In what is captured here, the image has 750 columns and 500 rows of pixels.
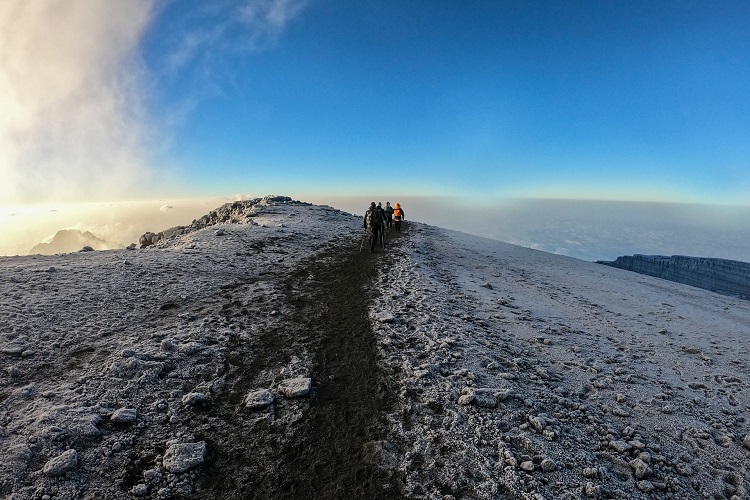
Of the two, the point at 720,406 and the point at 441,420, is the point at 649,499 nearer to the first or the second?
the point at 441,420

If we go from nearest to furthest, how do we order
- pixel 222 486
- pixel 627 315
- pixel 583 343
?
pixel 222 486 < pixel 583 343 < pixel 627 315

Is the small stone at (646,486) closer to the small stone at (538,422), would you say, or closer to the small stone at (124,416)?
the small stone at (538,422)

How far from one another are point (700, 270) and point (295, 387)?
64414 millimetres

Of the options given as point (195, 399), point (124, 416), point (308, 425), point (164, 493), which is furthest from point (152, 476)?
point (308, 425)

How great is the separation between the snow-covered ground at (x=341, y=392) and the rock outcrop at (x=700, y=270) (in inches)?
1873

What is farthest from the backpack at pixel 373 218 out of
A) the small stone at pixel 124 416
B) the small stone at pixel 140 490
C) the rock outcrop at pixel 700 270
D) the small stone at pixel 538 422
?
the rock outcrop at pixel 700 270

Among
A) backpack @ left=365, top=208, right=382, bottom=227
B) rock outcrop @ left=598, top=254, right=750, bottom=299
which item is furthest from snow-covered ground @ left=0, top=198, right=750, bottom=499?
rock outcrop @ left=598, top=254, right=750, bottom=299

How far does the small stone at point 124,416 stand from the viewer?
221 inches

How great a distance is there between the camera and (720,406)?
7355mm

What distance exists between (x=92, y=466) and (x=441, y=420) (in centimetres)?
532

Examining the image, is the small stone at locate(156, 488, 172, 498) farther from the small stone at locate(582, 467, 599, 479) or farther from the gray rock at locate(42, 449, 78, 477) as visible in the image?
the small stone at locate(582, 467, 599, 479)

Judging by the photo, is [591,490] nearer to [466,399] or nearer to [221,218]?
[466,399]

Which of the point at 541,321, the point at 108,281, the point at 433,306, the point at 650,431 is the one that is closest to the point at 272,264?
the point at 108,281

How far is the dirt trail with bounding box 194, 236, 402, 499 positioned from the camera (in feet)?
15.8
